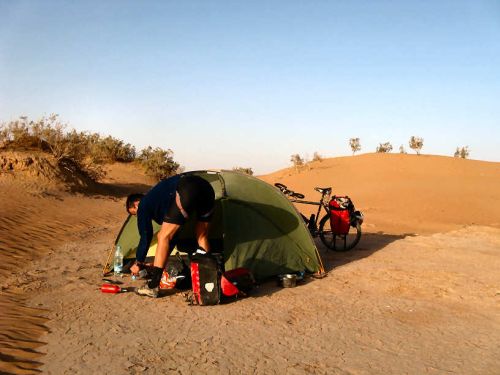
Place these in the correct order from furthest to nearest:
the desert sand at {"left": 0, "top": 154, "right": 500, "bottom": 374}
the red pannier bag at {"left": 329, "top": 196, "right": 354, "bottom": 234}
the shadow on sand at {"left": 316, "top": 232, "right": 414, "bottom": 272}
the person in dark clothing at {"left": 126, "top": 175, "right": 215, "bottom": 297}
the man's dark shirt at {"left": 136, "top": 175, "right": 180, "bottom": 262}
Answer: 1. the red pannier bag at {"left": 329, "top": 196, "right": 354, "bottom": 234}
2. the shadow on sand at {"left": 316, "top": 232, "right": 414, "bottom": 272}
3. the man's dark shirt at {"left": 136, "top": 175, "right": 180, "bottom": 262}
4. the person in dark clothing at {"left": 126, "top": 175, "right": 215, "bottom": 297}
5. the desert sand at {"left": 0, "top": 154, "right": 500, "bottom": 374}

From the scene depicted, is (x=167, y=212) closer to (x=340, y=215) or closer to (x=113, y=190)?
(x=340, y=215)

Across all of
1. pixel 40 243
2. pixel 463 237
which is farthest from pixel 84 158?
pixel 463 237

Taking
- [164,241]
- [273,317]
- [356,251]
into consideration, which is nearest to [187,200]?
[164,241]

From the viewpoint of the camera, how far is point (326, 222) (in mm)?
8562

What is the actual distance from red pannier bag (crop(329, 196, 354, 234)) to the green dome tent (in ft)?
5.36

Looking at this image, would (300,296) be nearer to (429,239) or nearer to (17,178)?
(429,239)

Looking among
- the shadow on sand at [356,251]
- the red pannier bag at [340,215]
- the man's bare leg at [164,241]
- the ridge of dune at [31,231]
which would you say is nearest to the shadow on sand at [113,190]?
the ridge of dune at [31,231]

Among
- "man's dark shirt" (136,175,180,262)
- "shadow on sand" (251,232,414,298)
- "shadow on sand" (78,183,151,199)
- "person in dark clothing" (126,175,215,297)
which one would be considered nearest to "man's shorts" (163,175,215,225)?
"person in dark clothing" (126,175,215,297)

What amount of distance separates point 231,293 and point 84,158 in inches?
741

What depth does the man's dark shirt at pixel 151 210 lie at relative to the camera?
18.4ft

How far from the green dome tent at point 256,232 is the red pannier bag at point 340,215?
1.63 metres

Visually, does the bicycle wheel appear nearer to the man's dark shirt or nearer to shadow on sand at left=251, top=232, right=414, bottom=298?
shadow on sand at left=251, top=232, right=414, bottom=298

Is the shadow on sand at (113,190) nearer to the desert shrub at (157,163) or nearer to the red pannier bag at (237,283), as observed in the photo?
the desert shrub at (157,163)

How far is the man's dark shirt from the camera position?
5601 millimetres
